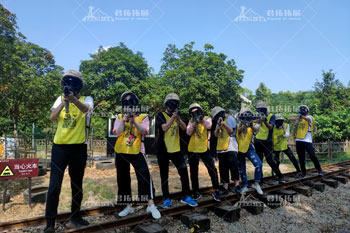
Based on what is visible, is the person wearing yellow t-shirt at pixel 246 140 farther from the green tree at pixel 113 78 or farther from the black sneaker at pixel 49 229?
the green tree at pixel 113 78

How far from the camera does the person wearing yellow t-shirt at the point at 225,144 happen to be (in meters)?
5.27

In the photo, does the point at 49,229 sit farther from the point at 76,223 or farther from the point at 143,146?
the point at 143,146

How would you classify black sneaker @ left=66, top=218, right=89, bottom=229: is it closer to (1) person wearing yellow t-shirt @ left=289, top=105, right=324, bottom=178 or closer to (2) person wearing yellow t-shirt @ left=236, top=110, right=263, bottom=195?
(2) person wearing yellow t-shirt @ left=236, top=110, right=263, bottom=195

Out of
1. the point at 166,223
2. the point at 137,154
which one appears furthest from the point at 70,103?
the point at 166,223

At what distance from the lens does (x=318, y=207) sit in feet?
18.6

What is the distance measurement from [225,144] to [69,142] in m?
3.45

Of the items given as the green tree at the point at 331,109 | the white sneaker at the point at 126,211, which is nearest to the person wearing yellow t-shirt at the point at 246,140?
the white sneaker at the point at 126,211

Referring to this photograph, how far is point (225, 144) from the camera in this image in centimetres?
545

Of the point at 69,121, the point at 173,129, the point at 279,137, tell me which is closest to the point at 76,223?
the point at 69,121

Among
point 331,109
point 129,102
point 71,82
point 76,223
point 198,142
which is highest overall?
point 331,109

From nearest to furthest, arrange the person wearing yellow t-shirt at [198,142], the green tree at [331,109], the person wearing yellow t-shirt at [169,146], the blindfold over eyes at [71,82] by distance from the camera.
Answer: the blindfold over eyes at [71,82] < the person wearing yellow t-shirt at [169,146] < the person wearing yellow t-shirt at [198,142] < the green tree at [331,109]

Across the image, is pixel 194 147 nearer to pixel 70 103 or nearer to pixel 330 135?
pixel 70 103

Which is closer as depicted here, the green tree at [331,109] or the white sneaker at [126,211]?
the white sneaker at [126,211]

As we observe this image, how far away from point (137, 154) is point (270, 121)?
4.48 metres
